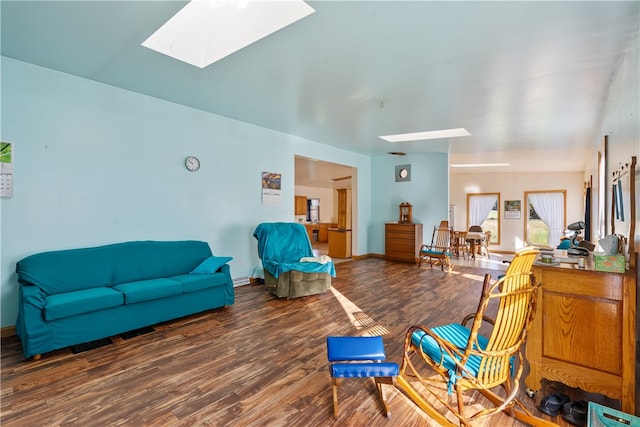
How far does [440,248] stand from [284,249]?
386cm

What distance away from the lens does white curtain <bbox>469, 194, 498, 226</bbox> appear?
36.6 ft

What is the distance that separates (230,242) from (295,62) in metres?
3.03

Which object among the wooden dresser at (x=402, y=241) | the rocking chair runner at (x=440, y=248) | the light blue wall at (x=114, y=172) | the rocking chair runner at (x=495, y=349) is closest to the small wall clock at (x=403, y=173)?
the wooden dresser at (x=402, y=241)

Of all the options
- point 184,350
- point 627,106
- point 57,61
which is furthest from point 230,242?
point 627,106

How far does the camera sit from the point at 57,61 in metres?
3.10

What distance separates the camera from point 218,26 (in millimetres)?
2787

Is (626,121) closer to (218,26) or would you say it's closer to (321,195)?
(218,26)

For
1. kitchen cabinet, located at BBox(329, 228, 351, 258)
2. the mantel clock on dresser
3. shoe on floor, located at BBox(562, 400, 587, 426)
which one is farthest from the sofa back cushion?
the mantel clock on dresser

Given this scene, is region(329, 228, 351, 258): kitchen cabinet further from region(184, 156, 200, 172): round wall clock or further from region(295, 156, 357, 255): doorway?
region(184, 156, 200, 172): round wall clock

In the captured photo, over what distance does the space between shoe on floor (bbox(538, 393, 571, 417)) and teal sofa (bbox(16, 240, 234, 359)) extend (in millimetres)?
3293

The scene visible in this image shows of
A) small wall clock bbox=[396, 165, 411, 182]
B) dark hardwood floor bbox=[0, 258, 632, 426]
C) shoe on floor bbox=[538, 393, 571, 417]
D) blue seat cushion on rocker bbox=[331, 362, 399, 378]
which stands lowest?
dark hardwood floor bbox=[0, 258, 632, 426]

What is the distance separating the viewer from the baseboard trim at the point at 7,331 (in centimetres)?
306

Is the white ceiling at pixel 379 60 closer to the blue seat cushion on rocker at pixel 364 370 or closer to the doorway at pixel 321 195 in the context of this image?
the blue seat cushion on rocker at pixel 364 370

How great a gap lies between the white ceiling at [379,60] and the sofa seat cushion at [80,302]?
2298mm
